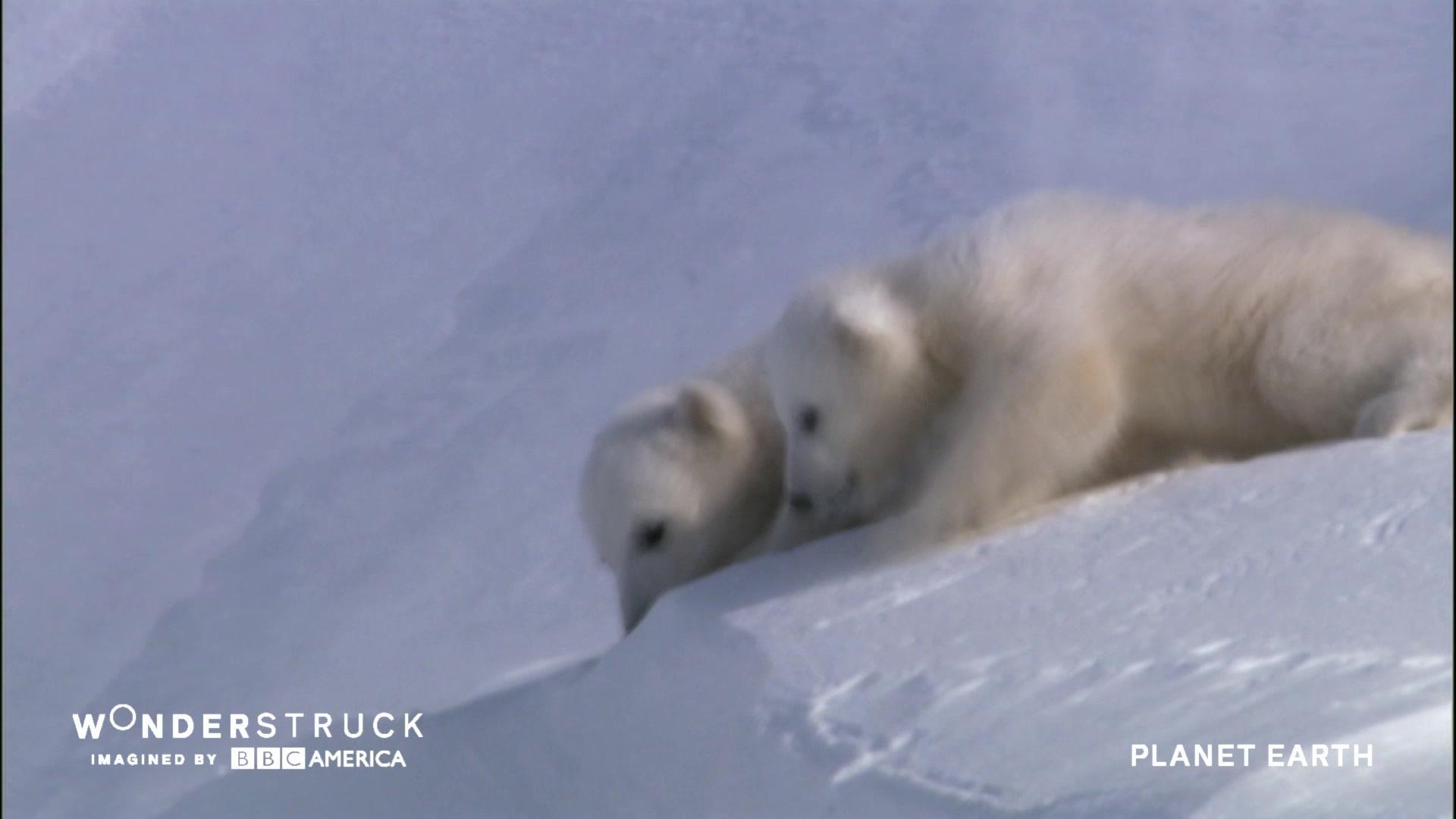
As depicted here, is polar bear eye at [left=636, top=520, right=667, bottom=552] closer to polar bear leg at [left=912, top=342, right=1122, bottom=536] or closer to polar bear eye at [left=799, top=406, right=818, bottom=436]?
polar bear eye at [left=799, top=406, right=818, bottom=436]

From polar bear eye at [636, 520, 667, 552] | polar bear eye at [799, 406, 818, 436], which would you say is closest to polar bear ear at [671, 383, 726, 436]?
polar bear eye at [636, 520, 667, 552]

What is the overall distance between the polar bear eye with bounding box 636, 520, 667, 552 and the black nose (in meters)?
0.34

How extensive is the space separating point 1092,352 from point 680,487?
932 millimetres

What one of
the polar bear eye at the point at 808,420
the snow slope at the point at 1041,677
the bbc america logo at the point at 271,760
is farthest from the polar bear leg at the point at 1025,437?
the bbc america logo at the point at 271,760

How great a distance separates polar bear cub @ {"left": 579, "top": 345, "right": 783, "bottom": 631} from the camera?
320cm

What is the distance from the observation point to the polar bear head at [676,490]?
3195 mm

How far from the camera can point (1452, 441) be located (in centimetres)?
214

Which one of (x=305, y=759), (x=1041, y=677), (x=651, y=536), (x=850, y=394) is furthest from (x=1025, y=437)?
(x=305, y=759)

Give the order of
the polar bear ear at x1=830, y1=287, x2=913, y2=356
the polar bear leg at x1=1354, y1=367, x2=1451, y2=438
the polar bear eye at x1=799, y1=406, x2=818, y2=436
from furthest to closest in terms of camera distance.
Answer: the polar bear eye at x1=799, y1=406, x2=818, y2=436 → the polar bear ear at x1=830, y1=287, x2=913, y2=356 → the polar bear leg at x1=1354, y1=367, x2=1451, y2=438

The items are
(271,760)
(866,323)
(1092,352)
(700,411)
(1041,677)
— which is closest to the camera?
(1041,677)

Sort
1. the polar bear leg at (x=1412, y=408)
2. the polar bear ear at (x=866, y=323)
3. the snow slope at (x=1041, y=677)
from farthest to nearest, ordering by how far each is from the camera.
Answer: the polar bear ear at (x=866, y=323), the polar bear leg at (x=1412, y=408), the snow slope at (x=1041, y=677)

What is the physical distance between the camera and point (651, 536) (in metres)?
3.25

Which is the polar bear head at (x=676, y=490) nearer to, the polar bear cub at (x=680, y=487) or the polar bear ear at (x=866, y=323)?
the polar bear cub at (x=680, y=487)

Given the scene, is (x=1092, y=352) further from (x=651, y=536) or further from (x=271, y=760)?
(x=271, y=760)
